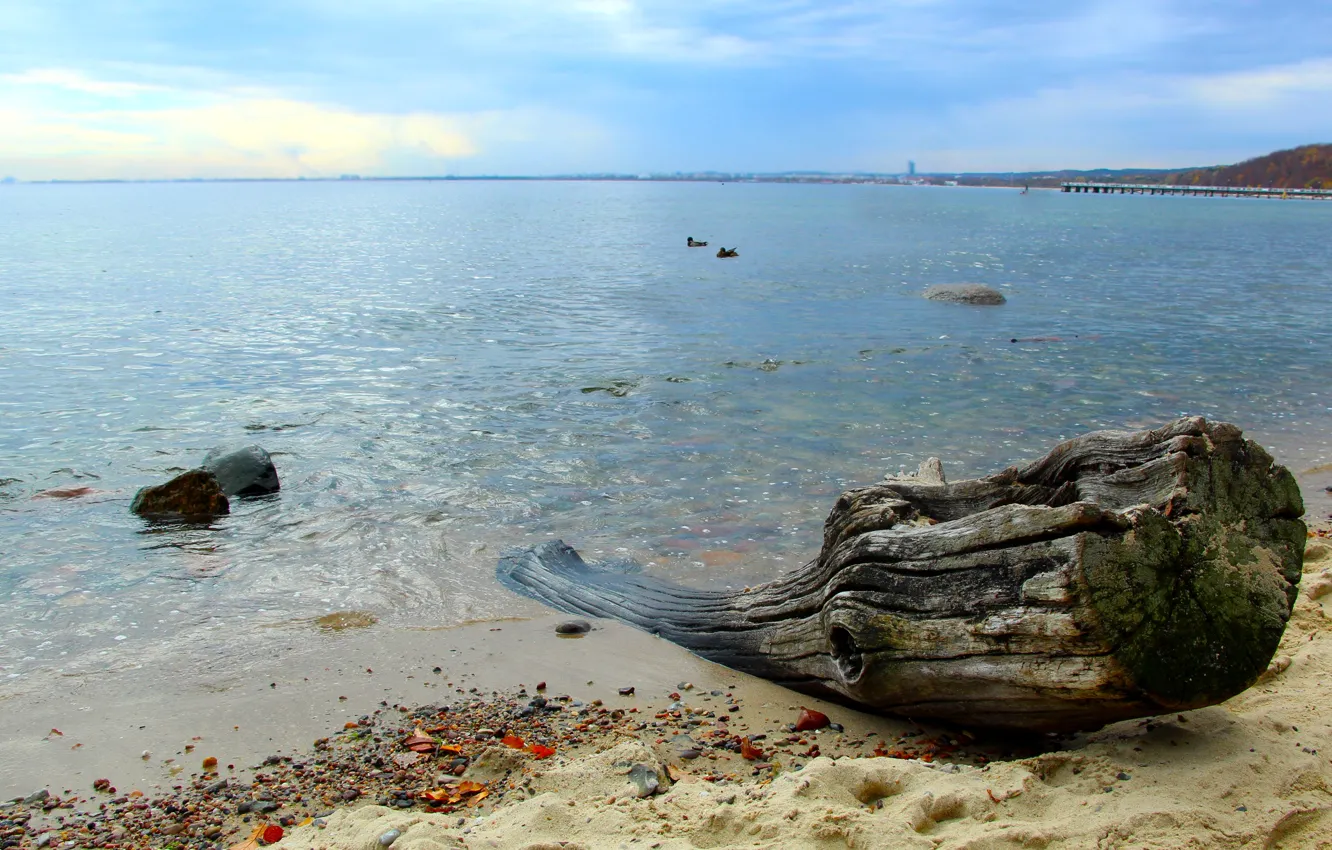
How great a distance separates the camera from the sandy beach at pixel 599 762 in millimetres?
3928

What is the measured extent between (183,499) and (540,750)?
6949mm

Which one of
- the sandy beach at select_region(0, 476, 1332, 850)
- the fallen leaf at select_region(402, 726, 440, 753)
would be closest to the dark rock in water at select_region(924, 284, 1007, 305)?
the sandy beach at select_region(0, 476, 1332, 850)

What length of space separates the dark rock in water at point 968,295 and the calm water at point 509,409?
1031 mm

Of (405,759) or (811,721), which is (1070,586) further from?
(405,759)

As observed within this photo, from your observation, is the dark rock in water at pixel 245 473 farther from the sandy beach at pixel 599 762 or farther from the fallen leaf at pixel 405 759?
the fallen leaf at pixel 405 759

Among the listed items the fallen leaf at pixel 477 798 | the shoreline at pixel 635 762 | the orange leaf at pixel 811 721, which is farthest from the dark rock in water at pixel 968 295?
the fallen leaf at pixel 477 798

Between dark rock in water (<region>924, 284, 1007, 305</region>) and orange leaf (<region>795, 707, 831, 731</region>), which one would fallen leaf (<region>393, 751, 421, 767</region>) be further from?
dark rock in water (<region>924, 284, 1007, 305</region>)

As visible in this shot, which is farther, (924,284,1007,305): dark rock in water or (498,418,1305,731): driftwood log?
(924,284,1007,305): dark rock in water

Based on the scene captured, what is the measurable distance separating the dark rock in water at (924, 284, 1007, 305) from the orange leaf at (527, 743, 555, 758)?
26.9 meters

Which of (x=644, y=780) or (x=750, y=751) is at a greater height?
(x=644, y=780)

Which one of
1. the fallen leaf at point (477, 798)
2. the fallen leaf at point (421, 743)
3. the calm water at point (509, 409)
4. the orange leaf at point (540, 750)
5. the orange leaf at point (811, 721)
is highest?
the fallen leaf at point (477, 798)

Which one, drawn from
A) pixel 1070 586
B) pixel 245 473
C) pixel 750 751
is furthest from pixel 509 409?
pixel 1070 586

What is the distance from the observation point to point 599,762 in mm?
4773

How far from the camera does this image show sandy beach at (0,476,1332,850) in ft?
12.9
